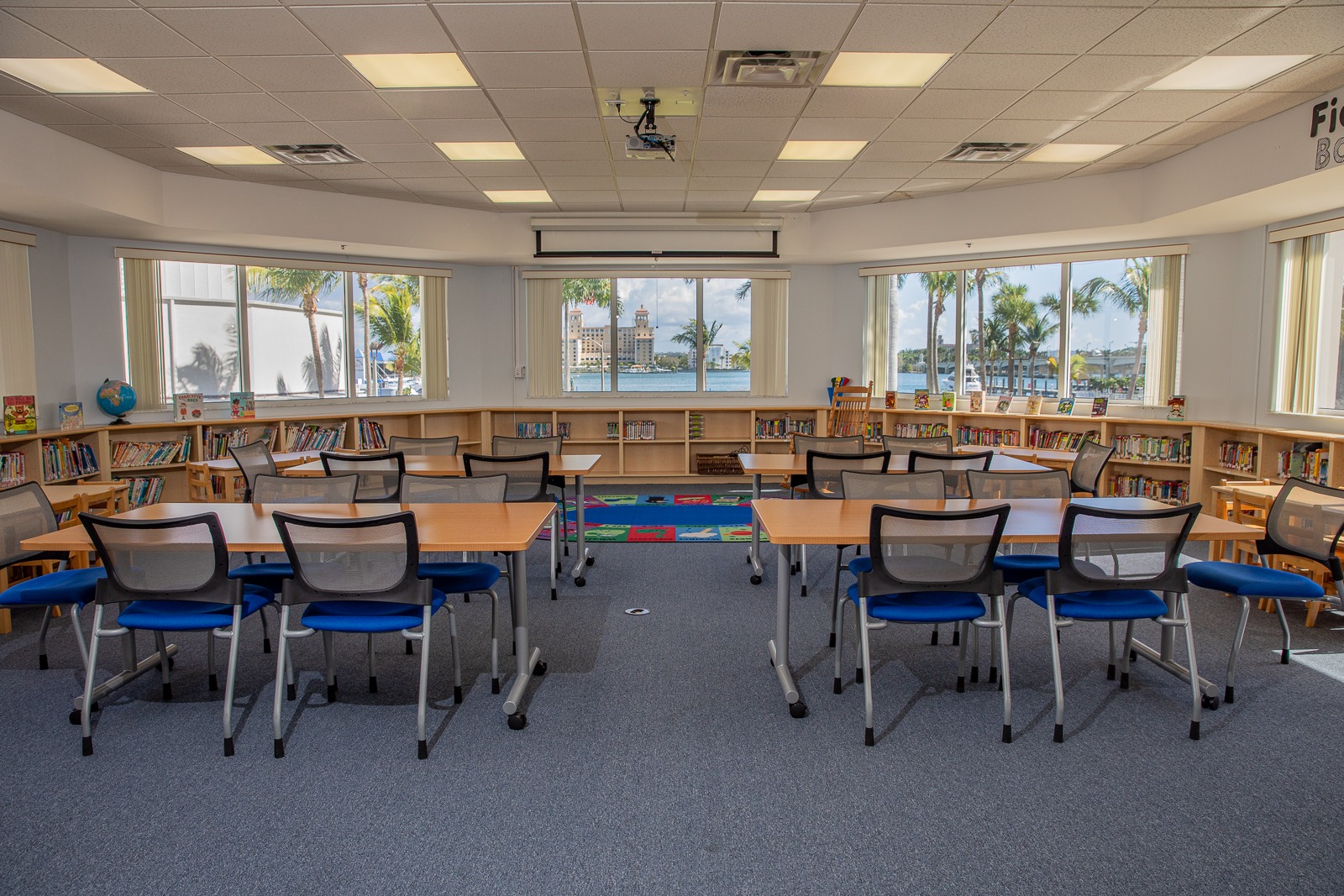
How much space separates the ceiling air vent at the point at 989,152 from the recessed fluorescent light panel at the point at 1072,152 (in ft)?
0.43

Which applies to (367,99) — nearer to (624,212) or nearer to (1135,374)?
(624,212)

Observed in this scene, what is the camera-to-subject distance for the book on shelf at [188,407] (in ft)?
26.3

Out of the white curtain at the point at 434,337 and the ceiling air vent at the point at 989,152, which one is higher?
the ceiling air vent at the point at 989,152

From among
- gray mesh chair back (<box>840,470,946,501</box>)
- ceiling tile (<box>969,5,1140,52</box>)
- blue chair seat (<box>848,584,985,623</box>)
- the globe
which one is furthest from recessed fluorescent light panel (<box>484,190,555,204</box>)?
blue chair seat (<box>848,584,985,623</box>)

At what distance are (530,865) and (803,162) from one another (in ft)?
20.8

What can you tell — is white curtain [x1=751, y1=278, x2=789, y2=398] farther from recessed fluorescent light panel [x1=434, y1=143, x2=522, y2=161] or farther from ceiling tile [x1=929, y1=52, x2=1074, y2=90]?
ceiling tile [x1=929, y1=52, x2=1074, y2=90]

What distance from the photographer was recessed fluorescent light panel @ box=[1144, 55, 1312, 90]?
15.1 feet

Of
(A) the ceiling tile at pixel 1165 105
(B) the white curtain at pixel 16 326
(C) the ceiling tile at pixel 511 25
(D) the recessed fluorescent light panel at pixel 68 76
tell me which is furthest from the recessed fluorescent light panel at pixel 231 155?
(A) the ceiling tile at pixel 1165 105

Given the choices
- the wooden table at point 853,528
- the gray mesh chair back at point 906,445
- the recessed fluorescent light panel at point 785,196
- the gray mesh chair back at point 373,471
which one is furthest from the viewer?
the recessed fluorescent light panel at point 785,196

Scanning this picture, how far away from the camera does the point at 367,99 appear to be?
5.32 metres

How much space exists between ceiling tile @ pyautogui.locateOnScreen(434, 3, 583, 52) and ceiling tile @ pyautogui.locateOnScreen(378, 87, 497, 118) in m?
0.76

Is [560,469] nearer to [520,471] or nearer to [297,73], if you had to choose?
[520,471]

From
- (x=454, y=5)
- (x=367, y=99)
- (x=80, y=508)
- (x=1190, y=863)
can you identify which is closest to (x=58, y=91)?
(x=367, y=99)

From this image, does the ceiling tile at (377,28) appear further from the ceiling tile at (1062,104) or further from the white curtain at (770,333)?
the white curtain at (770,333)
